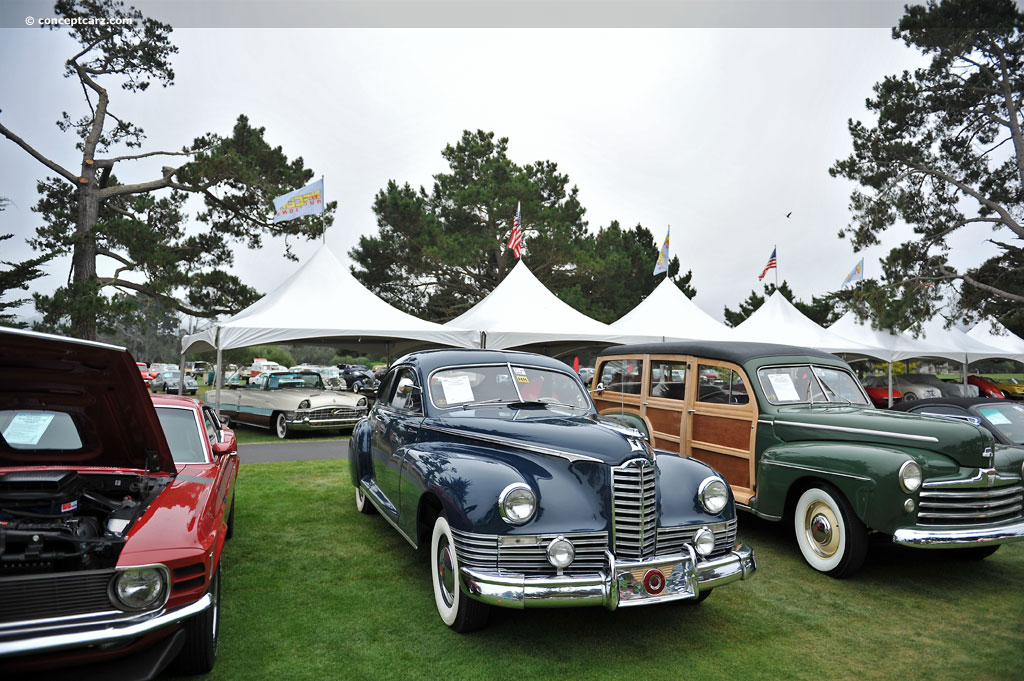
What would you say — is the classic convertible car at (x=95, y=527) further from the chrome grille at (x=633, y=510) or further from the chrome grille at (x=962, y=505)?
the chrome grille at (x=962, y=505)

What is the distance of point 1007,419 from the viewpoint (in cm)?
709

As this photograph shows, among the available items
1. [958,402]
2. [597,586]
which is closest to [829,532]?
[597,586]

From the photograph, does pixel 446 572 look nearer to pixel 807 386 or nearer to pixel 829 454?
pixel 829 454

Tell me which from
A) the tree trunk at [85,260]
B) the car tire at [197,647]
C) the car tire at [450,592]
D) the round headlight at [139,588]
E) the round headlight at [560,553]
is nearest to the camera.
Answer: the round headlight at [139,588]

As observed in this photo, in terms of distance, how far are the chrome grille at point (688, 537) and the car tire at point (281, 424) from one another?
37.5 feet

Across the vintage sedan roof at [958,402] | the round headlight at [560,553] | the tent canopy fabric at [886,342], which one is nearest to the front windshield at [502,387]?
the round headlight at [560,553]

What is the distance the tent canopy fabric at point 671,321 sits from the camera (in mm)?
17922

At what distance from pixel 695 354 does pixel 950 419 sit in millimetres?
2359

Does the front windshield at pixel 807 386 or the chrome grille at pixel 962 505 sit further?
the front windshield at pixel 807 386

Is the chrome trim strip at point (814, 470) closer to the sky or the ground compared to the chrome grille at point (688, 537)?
closer to the sky

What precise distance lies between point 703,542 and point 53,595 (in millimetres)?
3349

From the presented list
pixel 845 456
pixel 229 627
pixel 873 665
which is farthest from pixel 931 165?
pixel 229 627

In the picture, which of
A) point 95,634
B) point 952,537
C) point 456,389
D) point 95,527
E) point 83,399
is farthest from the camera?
point 456,389

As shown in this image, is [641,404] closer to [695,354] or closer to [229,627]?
[695,354]
